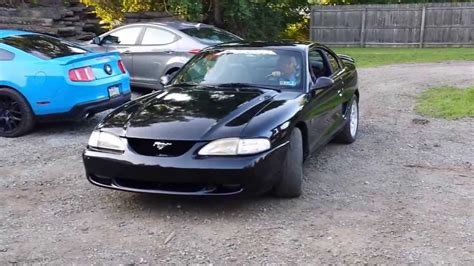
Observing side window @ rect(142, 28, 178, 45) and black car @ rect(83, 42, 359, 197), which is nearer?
black car @ rect(83, 42, 359, 197)

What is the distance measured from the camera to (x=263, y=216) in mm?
4551

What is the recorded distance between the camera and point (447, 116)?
888 cm

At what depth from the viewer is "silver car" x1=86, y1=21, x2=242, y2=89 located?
10039mm

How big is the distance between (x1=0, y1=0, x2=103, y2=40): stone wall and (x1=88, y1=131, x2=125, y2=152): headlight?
10277 millimetres

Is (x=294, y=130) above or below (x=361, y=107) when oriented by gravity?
above

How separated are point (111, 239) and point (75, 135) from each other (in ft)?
12.1

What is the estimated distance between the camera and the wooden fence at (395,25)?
23.0m

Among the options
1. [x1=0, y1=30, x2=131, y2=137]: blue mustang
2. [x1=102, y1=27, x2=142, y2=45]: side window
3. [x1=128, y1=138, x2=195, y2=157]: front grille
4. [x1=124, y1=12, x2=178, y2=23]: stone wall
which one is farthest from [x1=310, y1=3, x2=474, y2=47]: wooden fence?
[x1=128, y1=138, x2=195, y2=157]: front grille

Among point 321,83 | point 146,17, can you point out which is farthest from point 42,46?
point 146,17

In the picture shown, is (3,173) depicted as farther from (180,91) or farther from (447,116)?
(447,116)

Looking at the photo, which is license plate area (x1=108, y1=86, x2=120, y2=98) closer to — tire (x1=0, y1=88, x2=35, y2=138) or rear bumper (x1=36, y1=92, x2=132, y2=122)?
rear bumper (x1=36, y1=92, x2=132, y2=122)

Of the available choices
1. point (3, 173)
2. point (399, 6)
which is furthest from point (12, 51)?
point (399, 6)

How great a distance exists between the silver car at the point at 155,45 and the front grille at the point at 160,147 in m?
5.55

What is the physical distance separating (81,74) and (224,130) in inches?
137
